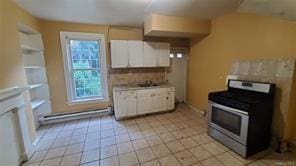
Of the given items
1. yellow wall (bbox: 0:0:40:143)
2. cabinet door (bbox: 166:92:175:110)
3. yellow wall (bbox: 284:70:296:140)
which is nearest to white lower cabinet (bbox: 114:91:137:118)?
cabinet door (bbox: 166:92:175:110)

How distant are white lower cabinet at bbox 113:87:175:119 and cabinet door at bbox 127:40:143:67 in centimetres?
77

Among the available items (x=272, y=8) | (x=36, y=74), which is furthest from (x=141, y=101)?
(x=272, y=8)

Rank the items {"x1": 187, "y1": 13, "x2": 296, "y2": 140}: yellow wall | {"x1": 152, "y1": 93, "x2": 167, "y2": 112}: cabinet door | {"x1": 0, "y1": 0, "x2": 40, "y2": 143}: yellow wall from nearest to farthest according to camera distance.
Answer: {"x1": 0, "y1": 0, "x2": 40, "y2": 143}: yellow wall < {"x1": 187, "y1": 13, "x2": 296, "y2": 140}: yellow wall < {"x1": 152, "y1": 93, "x2": 167, "y2": 112}: cabinet door

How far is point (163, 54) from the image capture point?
4105 mm

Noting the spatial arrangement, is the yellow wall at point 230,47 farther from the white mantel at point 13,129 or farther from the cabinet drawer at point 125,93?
the white mantel at point 13,129

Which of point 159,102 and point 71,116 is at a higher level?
point 159,102

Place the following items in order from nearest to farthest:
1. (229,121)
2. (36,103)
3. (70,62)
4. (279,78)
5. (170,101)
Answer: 1. (279,78)
2. (229,121)
3. (36,103)
4. (70,62)
5. (170,101)

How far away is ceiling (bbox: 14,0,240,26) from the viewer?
93.2 inches

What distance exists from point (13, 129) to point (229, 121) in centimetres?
333

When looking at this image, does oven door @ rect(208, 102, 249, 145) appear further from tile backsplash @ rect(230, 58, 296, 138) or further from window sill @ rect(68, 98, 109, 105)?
window sill @ rect(68, 98, 109, 105)

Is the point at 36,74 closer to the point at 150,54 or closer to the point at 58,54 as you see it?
the point at 58,54

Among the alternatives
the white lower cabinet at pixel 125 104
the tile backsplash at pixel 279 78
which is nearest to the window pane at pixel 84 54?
the white lower cabinet at pixel 125 104

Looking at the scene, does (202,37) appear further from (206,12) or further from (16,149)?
(16,149)

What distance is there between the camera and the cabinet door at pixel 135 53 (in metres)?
3.76
